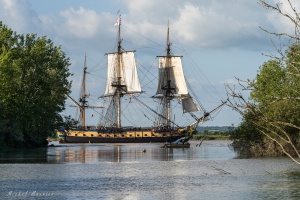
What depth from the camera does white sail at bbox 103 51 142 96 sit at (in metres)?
156

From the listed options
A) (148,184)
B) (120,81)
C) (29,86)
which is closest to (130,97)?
(120,81)

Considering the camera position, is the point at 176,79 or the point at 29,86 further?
the point at 176,79

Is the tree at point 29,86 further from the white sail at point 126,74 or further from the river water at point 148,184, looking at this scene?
the white sail at point 126,74

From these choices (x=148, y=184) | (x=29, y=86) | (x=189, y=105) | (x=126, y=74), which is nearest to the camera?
(x=148, y=184)

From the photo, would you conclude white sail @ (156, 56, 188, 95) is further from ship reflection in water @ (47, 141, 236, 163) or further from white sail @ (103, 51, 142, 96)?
ship reflection in water @ (47, 141, 236, 163)

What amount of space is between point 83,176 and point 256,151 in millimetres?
27903

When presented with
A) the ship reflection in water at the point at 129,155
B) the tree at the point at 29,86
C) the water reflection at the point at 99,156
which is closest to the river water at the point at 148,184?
the water reflection at the point at 99,156

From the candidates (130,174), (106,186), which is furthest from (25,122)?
(106,186)

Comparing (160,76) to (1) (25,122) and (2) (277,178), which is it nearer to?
(1) (25,122)

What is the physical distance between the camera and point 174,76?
498 feet

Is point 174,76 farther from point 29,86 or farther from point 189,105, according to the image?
point 29,86

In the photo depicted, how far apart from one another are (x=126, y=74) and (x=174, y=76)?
12.8 metres

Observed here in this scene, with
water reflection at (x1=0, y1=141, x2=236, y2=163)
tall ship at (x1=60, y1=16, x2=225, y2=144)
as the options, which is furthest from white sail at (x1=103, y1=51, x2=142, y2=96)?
water reflection at (x1=0, y1=141, x2=236, y2=163)

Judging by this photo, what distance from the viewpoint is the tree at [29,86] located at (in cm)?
7619
